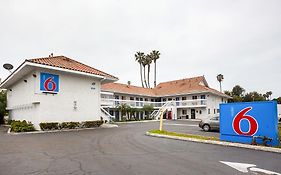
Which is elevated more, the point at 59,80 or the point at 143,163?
the point at 59,80

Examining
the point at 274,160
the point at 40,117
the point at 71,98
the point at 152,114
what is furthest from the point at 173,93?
the point at 274,160

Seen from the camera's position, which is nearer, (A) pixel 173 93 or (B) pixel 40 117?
(B) pixel 40 117

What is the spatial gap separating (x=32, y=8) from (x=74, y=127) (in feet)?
35.2

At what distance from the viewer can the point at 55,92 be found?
18.8 metres

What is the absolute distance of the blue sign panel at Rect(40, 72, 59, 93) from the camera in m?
18.0

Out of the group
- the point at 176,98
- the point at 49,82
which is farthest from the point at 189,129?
the point at 176,98

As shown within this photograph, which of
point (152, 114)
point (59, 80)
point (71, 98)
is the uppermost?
point (59, 80)

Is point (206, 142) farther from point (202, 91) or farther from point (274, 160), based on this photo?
point (202, 91)

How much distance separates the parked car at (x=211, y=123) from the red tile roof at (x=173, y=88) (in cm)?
2146

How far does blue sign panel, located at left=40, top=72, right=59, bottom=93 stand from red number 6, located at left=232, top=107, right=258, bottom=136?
1519cm

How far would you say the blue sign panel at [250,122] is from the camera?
9625 mm

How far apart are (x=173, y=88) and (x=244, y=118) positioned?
3653cm

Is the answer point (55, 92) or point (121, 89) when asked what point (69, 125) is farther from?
point (121, 89)

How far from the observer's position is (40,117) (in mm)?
17578
